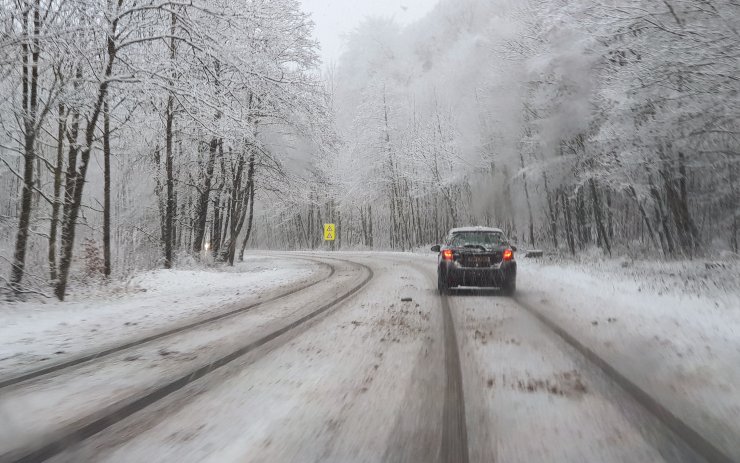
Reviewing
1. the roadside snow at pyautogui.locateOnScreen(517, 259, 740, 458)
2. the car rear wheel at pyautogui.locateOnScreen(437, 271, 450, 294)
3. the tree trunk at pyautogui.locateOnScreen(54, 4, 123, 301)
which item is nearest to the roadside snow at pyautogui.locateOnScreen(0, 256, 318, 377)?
the tree trunk at pyautogui.locateOnScreen(54, 4, 123, 301)

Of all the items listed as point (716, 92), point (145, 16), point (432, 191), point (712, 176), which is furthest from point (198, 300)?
point (432, 191)

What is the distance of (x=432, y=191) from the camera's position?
3597cm

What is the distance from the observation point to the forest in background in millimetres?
8844

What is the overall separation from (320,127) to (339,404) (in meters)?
17.8

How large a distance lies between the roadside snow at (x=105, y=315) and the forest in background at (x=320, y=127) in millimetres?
1315

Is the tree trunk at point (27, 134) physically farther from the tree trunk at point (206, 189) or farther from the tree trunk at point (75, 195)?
the tree trunk at point (206, 189)

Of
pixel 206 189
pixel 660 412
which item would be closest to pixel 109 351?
pixel 660 412

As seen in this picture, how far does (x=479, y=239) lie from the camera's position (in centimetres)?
989

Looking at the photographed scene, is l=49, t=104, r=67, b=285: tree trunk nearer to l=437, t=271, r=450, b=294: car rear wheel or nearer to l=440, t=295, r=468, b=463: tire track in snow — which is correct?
l=437, t=271, r=450, b=294: car rear wheel

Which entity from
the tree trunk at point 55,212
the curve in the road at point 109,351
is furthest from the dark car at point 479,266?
the tree trunk at point 55,212

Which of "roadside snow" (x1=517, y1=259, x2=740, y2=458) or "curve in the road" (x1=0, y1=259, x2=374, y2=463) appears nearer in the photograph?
"curve in the road" (x1=0, y1=259, x2=374, y2=463)

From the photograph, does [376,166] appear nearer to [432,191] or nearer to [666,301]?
[432,191]

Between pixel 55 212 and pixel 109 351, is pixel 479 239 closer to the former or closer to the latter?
pixel 109 351

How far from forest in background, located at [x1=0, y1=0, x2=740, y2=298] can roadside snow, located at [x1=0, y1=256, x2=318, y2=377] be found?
1.31 metres
